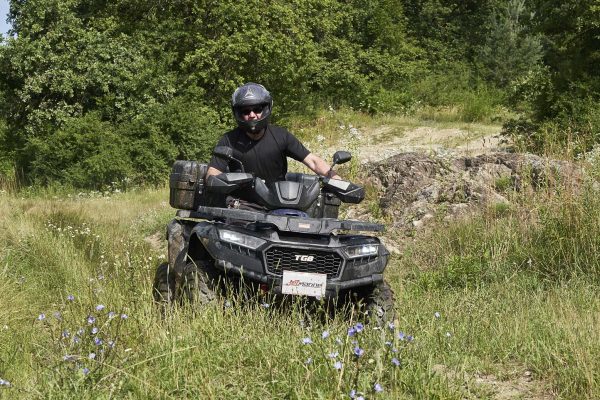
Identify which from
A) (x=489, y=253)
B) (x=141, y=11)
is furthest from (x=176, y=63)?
(x=489, y=253)

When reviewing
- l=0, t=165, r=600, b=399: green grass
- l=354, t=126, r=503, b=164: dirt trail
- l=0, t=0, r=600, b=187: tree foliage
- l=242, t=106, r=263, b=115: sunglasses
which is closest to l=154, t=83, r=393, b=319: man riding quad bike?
l=242, t=106, r=263, b=115: sunglasses

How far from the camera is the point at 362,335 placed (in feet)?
15.9

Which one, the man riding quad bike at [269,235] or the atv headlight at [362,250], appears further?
the atv headlight at [362,250]

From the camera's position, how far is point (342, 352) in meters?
4.23

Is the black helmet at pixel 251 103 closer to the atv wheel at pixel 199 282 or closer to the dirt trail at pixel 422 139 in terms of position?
the atv wheel at pixel 199 282

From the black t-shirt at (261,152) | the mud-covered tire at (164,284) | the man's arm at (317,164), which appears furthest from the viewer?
the man's arm at (317,164)

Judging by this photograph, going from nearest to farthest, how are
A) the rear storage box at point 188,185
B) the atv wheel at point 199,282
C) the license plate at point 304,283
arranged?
the license plate at point 304,283 < the atv wheel at point 199,282 < the rear storage box at point 188,185

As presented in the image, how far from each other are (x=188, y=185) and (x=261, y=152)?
0.96 metres

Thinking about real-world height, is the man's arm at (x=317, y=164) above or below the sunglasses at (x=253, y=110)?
below

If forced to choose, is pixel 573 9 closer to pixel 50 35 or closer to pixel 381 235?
pixel 381 235

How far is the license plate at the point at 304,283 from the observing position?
18.1 ft

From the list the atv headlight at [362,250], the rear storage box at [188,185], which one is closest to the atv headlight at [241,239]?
the atv headlight at [362,250]

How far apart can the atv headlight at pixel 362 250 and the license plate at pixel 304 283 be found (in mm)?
258

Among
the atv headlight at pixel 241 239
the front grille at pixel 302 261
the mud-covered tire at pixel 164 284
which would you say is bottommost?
the mud-covered tire at pixel 164 284
